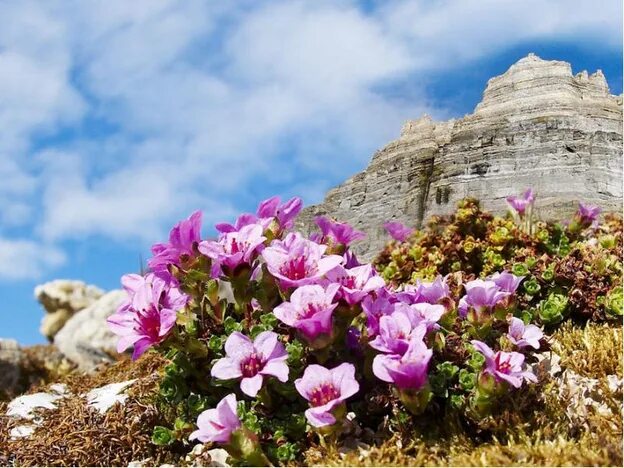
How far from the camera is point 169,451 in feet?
14.1

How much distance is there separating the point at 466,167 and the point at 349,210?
1440 millimetres

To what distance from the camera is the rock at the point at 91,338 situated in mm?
10539

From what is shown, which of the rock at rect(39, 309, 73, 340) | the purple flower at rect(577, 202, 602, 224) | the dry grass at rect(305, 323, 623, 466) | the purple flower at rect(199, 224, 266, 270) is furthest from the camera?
the rock at rect(39, 309, 73, 340)

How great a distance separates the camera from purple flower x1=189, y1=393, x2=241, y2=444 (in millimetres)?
3473

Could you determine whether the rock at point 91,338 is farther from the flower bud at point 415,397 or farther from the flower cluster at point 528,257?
the flower bud at point 415,397

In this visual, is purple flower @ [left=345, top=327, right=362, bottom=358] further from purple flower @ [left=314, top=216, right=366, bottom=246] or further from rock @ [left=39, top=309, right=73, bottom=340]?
rock @ [left=39, top=309, right=73, bottom=340]

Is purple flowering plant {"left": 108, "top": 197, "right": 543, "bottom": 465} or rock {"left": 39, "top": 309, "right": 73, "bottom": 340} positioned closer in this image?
purple flowering plant {"left": 108, "top": 197, "right": 543, "bottom": 465}

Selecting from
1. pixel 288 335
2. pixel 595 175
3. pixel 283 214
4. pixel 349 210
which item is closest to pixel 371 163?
pixel 349 210

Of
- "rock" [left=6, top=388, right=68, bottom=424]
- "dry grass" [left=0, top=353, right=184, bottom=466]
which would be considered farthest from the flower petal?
"rock" [left=6, top=388, right=68, bottom=424]

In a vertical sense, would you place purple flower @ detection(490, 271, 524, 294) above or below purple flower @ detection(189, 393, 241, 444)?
above

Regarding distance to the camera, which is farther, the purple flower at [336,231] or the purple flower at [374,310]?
the purple flower at [336,231]

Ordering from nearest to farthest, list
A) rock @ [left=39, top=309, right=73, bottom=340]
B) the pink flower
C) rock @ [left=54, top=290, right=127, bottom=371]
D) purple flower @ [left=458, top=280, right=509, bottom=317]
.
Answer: the pink flower → purple flower @ [left=458, top=280, right=509, bottom=317] → rock @ [left=54, top=290, right=127, bottom=371] → rock @ [left=39, top=309, right=73, bottom=340]

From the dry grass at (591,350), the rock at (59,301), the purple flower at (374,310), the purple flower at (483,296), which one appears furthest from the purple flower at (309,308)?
the rock at (59,301)

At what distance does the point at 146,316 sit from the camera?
395cm
